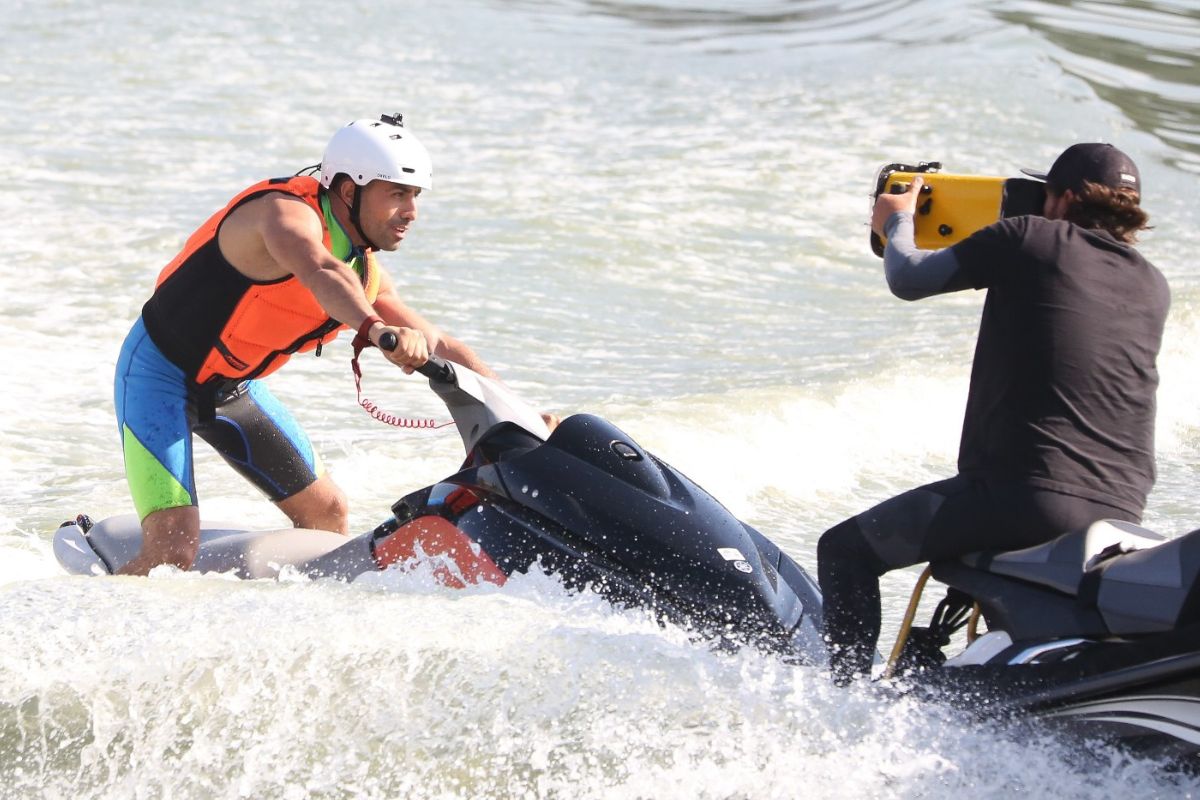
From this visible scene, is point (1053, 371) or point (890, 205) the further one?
point (890, 205)

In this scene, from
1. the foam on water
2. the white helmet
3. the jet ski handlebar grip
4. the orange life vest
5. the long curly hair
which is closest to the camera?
the long curly hair

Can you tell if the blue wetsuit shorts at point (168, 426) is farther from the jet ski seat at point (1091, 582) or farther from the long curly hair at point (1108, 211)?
the long curly hair at point (1108, 211)

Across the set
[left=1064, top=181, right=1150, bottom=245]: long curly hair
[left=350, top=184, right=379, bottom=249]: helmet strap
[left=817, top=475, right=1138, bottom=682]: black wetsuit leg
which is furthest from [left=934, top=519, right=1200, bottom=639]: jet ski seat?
[left=350, top=184, right=379, bottom=249]: helmet strap

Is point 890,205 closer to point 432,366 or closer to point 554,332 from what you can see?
point 432,366

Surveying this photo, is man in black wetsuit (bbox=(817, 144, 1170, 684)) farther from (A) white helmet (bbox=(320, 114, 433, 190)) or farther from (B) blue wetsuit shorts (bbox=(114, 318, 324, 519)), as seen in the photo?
(B) blue wetsuit shorts (bbox=(114, 318, 324, 519))

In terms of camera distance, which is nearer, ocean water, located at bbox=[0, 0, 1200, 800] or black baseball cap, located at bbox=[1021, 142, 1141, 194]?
black baseball cap, located at bbox=[1021, 142, 1141, 194]

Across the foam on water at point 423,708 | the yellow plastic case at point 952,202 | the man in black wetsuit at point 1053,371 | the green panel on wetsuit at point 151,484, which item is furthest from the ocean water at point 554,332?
the yellow plastic case at point 952,202

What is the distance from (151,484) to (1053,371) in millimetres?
2500

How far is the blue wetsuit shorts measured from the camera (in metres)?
4.44

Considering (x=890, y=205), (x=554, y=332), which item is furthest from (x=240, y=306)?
(x=554, y=332)

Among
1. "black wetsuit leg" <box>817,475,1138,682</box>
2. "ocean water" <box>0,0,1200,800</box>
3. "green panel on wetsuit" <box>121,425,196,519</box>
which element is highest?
"black wetsuit leg" <box>817,475,1138,682</box>

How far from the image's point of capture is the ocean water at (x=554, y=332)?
353 centimetres

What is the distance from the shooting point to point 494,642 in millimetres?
3650

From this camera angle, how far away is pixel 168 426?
4.46 m
